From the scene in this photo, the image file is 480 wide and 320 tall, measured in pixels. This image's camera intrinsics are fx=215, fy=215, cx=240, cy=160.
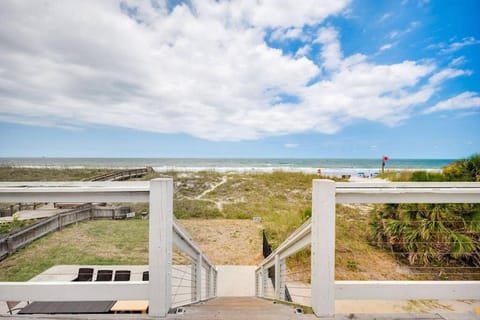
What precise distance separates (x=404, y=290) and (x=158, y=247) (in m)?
1.61

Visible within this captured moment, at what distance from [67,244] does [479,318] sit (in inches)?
337

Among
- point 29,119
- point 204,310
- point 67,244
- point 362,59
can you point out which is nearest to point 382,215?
point 204,310

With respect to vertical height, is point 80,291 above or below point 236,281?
above

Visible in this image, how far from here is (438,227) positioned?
13.2 feet

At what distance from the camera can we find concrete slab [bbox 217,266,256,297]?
4.87m

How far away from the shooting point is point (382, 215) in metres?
5.49

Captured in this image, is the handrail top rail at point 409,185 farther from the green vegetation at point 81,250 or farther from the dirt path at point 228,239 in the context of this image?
the green vegetation at point 81,250

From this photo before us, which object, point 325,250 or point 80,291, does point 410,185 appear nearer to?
point 325,250

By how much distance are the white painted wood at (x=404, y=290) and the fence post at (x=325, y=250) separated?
0.08 m

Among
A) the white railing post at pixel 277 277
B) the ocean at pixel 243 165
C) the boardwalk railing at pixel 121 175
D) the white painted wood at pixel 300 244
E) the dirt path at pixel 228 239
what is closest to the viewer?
the white painted wood at pixel 300 244

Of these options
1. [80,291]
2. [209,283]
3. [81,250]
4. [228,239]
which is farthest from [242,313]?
[228,239]

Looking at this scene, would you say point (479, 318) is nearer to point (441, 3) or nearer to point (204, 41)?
point (441, 3)

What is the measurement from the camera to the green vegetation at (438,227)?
12.2 ft

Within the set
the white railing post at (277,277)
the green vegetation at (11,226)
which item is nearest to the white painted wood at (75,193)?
the white railing post at (277,277)
